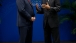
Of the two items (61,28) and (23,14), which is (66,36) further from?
(23,14)

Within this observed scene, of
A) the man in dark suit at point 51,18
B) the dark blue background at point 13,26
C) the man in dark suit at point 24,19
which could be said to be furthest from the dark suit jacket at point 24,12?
the dark blue background at point 13,26

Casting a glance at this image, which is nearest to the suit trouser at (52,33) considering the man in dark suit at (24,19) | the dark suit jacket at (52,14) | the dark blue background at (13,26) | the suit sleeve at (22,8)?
the dark suit jacket at (52,14)

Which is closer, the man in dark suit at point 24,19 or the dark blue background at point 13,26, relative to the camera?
the man in dark suit at point 24,19

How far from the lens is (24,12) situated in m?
3.66

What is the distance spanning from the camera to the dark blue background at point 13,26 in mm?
5984

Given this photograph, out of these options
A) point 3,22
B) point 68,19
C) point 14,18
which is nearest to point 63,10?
point 68,19

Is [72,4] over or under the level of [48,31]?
over

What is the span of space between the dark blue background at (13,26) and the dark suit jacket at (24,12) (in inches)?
86.8

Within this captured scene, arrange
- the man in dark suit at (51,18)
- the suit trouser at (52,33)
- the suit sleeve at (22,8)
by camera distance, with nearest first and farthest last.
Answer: the suit sleeve at (22,8)
the man in dark suit at (51,18)
the suit trouser at (52,33)

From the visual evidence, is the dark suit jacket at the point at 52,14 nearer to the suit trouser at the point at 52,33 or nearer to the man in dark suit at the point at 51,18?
the man in dark suit at the point at 51,18

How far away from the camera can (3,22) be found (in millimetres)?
6055

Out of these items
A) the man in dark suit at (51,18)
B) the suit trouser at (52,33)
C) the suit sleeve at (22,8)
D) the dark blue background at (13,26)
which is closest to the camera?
the suit sleeve at (22,8)

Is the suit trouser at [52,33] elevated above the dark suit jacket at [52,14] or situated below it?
below

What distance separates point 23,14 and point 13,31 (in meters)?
2.51
